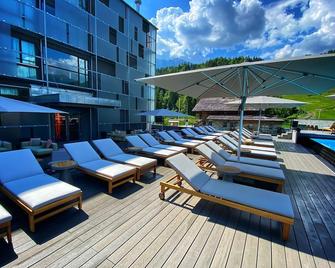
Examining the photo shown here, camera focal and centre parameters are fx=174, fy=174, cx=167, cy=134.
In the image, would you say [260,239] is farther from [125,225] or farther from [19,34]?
[19,34]

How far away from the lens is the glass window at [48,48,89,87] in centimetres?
991

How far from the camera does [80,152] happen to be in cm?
474

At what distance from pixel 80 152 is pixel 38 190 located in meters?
1.89

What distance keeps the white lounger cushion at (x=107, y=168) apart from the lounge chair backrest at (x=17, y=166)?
3.36 ft

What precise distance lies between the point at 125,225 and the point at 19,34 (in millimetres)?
11022

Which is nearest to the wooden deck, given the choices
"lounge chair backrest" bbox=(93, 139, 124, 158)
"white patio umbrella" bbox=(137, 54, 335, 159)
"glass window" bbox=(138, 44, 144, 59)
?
"lounge chair backrest" bbox=(93, 139, 124, 158)

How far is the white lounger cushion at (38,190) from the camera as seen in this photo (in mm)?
2629

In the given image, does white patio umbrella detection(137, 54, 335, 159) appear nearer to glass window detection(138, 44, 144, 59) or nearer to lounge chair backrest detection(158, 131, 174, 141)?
lounge chair backrest detection(158, 131, 174, 141)

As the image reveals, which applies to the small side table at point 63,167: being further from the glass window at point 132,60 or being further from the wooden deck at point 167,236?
the glass window at point 132,60

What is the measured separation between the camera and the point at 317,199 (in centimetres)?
391

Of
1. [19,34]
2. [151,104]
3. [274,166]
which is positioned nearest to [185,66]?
[151,104]

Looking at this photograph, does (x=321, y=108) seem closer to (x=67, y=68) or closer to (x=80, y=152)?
(x=67, y=68)

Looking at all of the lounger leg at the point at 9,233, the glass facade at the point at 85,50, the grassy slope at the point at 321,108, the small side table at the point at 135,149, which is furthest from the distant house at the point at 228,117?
the grassy slope at the point at 321,108

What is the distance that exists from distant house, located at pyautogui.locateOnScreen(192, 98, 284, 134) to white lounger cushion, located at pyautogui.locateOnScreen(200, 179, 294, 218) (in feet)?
54.6
